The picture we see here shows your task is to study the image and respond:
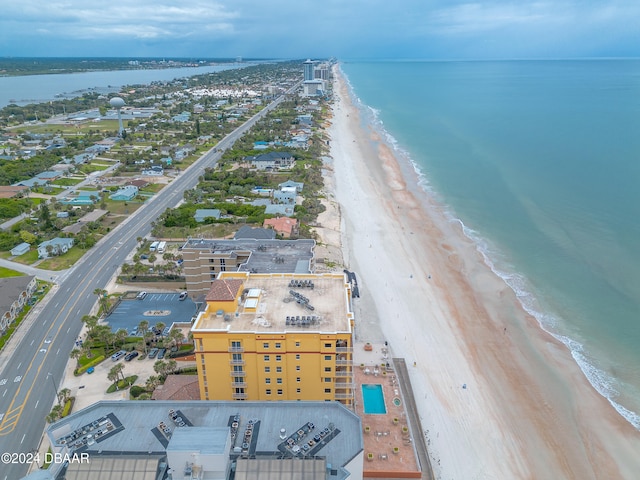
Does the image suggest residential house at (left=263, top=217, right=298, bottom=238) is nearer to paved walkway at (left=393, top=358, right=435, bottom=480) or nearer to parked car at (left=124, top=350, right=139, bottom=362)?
parked car at (left=124, top=350, right=139, bottom=362)

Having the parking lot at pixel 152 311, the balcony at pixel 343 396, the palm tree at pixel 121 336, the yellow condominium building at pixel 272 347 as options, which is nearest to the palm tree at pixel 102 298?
the parking lot at pixel 152 311

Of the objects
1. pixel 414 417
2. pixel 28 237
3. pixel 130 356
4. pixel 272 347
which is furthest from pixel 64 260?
pixel 414 417

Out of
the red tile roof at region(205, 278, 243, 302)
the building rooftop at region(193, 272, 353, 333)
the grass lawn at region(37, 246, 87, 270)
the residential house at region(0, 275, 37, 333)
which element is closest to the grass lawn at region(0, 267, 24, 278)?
the grass lawn at region(37, 246, 87, 270)

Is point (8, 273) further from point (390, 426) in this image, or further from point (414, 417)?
point (414, 417)

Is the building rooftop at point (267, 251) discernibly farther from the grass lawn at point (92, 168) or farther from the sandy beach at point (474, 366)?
the grass lawn at point (92, 168)

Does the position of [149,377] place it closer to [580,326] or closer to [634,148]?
[580,326]

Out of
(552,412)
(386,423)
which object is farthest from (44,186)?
(552,412)
